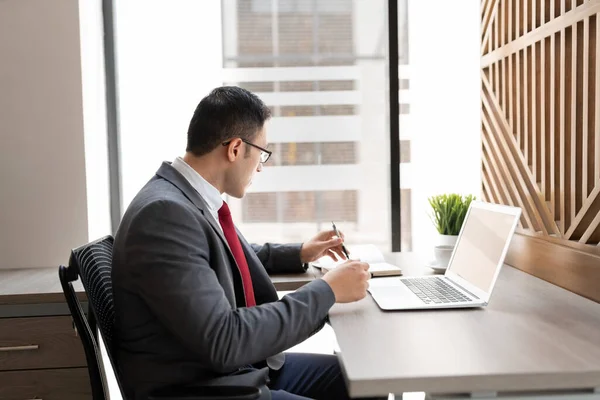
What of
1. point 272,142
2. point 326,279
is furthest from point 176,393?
point 272,142

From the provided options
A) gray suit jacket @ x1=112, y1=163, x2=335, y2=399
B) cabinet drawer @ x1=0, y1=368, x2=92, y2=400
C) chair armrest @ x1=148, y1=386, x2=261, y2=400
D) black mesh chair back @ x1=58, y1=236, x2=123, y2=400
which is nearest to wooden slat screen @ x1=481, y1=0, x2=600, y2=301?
gray suit jacket @ x1=112, y1=163, x2=335, y2=399

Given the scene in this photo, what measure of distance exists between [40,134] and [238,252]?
1353 millimetres

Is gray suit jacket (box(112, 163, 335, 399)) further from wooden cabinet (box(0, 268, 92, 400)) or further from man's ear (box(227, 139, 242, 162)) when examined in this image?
wooden cabinet (box(0, 268, 92, 400))

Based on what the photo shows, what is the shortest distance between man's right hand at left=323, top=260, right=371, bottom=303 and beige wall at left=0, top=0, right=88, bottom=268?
1.47 m

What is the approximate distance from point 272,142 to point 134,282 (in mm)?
1660

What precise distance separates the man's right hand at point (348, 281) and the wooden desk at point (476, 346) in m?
0.07

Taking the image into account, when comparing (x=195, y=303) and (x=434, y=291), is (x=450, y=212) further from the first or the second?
(x=195, y=303)

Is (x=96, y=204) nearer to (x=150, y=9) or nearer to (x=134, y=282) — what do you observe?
(x=150, y=9)

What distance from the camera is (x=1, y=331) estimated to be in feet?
6.38

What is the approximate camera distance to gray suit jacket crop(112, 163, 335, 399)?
121 cm

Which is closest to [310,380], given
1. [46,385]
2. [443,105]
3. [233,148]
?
[233,148]

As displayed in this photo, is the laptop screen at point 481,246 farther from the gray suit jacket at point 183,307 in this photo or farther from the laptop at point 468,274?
the gray suit jacket at point 183,307

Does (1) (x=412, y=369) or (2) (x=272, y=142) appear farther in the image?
(2) (x=272, y=142)

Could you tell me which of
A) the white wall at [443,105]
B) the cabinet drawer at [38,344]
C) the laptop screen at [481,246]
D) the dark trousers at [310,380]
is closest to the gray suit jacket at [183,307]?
the dark trousers at [310,380]
